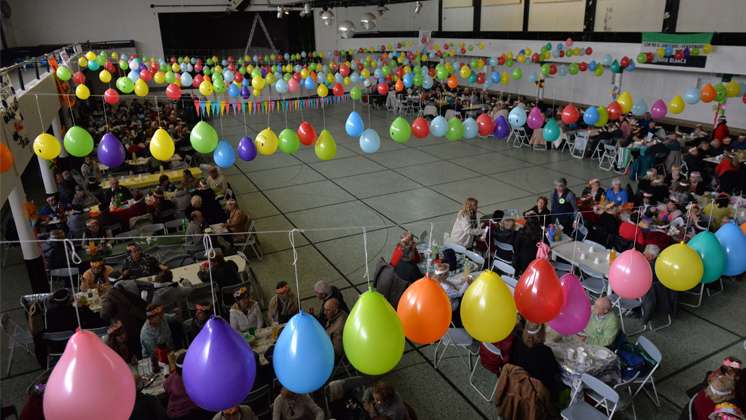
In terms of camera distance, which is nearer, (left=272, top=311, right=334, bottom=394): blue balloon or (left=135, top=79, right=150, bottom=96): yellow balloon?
(left=272, top=311, right=334, bottom=394): blue balloon

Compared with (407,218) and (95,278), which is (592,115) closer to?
(407,218)

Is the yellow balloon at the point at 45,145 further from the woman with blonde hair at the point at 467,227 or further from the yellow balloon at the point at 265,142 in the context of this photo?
the woman with blonde hair at the point at 467,227

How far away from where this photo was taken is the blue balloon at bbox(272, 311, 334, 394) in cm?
350

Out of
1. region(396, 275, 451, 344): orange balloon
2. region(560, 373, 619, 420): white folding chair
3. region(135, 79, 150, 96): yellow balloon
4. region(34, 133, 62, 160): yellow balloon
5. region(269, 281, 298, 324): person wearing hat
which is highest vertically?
region(135, 79, 150, 96): yellow balloon

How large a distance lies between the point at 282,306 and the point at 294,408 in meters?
1.95

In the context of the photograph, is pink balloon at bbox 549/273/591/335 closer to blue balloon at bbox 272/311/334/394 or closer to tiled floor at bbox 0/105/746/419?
tiled floor at bbox 0/105/746/419

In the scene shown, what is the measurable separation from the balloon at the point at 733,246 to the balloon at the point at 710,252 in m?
0.12

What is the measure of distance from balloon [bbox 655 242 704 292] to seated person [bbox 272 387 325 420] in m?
3.79

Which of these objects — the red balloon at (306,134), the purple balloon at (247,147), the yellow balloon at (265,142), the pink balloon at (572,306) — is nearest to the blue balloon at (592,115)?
the red balloon at (306,134)

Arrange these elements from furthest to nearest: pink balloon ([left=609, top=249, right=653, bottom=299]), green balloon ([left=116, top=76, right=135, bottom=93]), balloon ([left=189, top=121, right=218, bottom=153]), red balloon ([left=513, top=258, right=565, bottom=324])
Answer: green balloon ([left=116, top=76, right=135, bottom=93]) < balloon ([left=189, top=121, right=218, bottom=153]) < pink balloon ([left=609, top=249, right=653, bottom=299]) < red balloon ([left=513, top=258, right=565, bottom=324])

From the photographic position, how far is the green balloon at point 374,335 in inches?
143

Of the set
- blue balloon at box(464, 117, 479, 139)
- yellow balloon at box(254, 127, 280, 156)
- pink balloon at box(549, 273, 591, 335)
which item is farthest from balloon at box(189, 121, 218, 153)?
pink balloon at box(549, 273, 591, 335)

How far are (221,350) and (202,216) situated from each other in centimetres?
607

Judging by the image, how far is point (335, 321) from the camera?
233 inches
